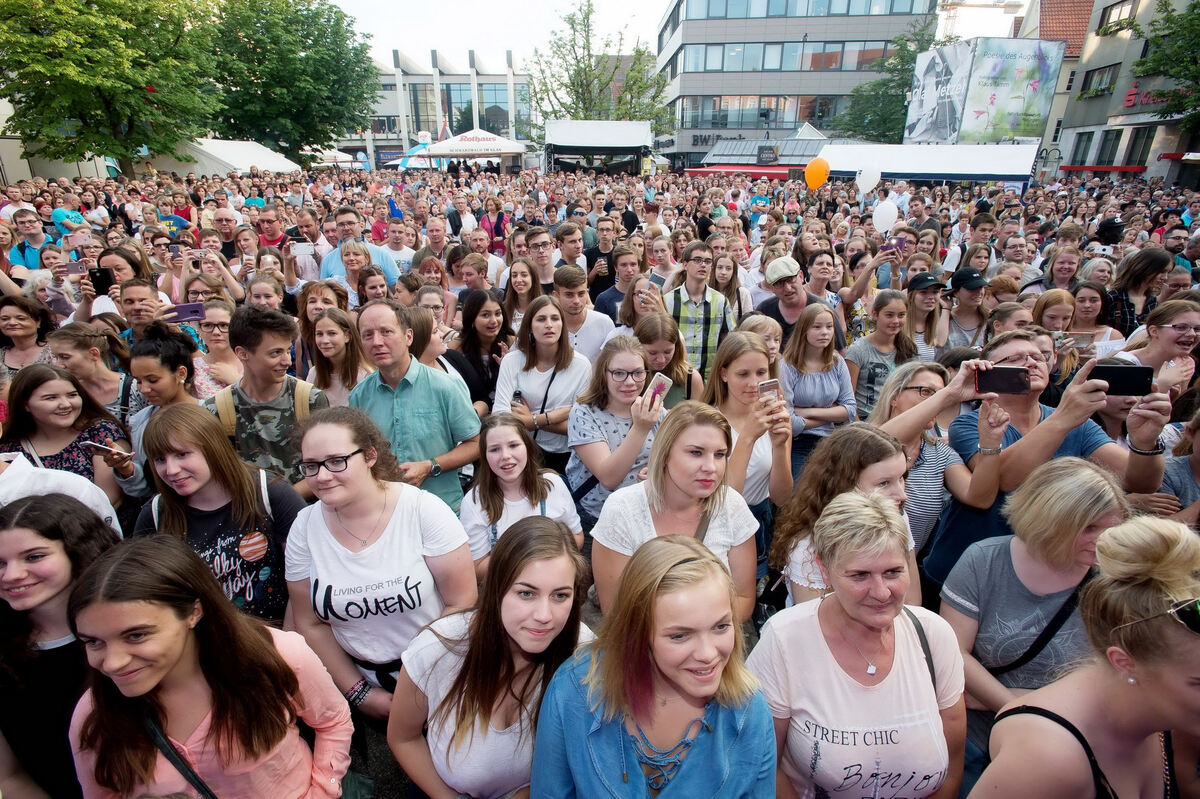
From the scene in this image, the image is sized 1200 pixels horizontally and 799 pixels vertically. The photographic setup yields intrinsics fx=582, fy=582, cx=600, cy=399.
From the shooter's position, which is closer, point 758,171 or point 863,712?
point 863,712

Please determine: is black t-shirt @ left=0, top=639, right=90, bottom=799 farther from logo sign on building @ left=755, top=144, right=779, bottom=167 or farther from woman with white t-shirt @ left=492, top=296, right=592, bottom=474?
logo sign on building @ left=755, top=144, right=779, bottom=167

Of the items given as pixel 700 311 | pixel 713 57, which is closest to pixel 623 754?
pixel 700 311

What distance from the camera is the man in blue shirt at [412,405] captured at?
321 centimetres

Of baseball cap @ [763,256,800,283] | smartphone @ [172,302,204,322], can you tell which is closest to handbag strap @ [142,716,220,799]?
smartphone @ [172,302,204,322]

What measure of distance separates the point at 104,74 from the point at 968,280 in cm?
2843

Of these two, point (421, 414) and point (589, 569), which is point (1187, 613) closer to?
point (589, 569)

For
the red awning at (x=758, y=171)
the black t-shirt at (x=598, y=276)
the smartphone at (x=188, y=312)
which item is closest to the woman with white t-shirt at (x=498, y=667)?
the smartphone at (x=188, y=312)

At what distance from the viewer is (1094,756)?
1419mm

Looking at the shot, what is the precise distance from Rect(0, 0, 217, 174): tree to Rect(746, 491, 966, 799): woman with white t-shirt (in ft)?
91.4

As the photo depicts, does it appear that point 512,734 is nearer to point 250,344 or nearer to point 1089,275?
point 250,344

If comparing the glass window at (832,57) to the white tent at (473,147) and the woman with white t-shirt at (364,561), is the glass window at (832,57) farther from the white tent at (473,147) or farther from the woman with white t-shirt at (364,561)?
the woman with white t-shirt at (364,561)

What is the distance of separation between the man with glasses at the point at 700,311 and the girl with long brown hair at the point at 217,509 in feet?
11.4

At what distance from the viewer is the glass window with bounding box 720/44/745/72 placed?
1897 inches

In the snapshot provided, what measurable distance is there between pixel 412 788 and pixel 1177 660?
2.29 m
